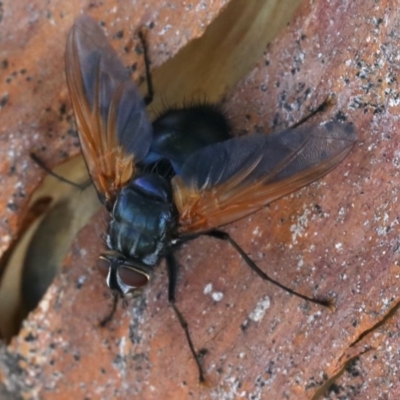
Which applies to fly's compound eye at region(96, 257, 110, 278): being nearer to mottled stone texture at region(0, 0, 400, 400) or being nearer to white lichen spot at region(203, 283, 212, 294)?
mottled stone texture at region(0, 0, 400, 400)

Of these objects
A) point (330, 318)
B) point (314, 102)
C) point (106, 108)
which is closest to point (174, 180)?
point (106, 108)

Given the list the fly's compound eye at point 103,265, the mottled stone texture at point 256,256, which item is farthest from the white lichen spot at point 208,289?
the fly's compound eye at point 103,265

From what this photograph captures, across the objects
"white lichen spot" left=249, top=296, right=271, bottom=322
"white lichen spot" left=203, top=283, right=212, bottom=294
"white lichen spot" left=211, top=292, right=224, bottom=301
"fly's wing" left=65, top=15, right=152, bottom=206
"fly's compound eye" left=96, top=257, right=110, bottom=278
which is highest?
"fly's wing" left=65, top=15, right=152, bottom=206

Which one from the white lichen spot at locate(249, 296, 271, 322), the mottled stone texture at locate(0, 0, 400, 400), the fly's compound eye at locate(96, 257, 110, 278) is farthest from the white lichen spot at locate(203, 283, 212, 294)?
the fly's compound eye at locate(96, 257, 110, 278)

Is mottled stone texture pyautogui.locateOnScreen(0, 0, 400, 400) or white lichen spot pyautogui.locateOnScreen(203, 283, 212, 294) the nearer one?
mottled stone texture pyautogui.locateOnScreen(0, 0, 400, 400)

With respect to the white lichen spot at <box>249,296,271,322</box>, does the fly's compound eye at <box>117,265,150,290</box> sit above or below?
above

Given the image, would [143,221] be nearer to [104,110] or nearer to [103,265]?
[103,265]

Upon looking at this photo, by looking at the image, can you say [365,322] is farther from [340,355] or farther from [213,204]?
[213,204]
